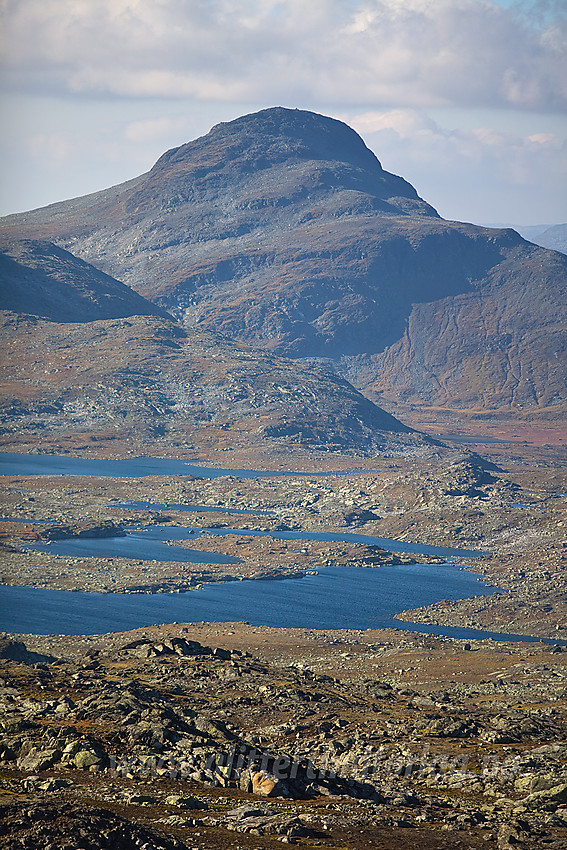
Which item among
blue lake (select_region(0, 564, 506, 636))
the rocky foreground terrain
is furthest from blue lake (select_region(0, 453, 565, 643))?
the rocky foreground terrain

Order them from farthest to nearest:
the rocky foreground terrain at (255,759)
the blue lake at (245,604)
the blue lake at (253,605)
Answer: the blue lake at (253,605)
the blue lake at (245,604)
the rocky foreground terrain at (255,759)

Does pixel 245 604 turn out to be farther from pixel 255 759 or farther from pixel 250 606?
pixel 255 759

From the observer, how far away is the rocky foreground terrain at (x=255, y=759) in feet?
134

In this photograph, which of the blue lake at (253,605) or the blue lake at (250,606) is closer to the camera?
the blue lake at (250,606)

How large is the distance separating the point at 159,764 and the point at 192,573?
464 feet

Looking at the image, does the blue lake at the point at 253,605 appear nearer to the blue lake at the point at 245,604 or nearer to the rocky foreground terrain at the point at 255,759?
the blue lake at the point at 245,604

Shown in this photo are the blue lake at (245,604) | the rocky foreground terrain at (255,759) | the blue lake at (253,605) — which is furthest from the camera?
the blue lake at (253,605)

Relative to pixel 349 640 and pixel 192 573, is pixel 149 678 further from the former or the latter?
pixel 192 573

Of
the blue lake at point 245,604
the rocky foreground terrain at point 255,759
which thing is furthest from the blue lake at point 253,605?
the rocky foreground terrain at point 255,759

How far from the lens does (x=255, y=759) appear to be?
2029 inches

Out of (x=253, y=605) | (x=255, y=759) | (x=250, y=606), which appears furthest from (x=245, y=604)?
(x=255, y=759)

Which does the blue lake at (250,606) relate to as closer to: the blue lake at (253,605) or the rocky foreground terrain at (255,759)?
the blue lake at (253,605)

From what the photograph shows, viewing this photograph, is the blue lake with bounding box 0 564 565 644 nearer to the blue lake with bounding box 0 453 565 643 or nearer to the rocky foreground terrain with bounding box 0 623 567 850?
the blue lake with bounding box 0 453 565 643

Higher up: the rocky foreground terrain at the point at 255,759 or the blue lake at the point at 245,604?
the rocky foreground terrain at the point at 255,759
